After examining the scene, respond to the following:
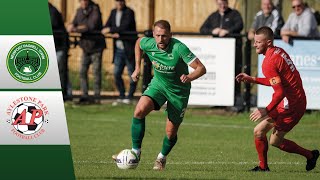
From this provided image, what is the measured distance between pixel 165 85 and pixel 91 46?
33.9ft

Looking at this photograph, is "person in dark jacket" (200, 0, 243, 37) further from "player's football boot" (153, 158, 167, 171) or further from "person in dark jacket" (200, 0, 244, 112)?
"player's football boot" (153, 158, 167, 171)

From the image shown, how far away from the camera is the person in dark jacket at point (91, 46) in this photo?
82.2 ft

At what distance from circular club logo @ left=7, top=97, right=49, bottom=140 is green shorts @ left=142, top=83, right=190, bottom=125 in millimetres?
1722

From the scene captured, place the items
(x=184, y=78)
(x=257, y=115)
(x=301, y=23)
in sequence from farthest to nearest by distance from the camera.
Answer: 1. (x=301, y=23)
2. (x=184, y=78)
3. (x=257, y=115)

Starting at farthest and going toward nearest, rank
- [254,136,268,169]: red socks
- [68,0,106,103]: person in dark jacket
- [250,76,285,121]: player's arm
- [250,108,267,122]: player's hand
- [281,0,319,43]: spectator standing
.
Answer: [68,0,106,103]: person in dark jacket < [281,0,319,43]: spectator standing < [254,136,268,169]: red socks < [250,76,285,121]: player's arm < [250,108,267,122]: player's hand

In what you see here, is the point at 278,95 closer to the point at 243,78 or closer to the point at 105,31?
the point at 243,78

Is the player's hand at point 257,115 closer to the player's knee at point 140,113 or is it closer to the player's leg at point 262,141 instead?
the player's leg at point 262,141

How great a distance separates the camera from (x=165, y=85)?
14992 mm

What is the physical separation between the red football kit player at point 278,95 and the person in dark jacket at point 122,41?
999 cm

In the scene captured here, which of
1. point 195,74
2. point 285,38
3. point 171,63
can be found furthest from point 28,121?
point 285,38

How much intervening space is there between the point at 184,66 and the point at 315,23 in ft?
30.6

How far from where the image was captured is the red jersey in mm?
14367

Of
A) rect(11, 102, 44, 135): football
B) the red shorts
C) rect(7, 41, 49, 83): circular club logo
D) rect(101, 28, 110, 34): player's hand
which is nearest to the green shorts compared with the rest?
the red shorts

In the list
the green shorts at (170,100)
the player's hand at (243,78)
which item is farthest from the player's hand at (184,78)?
the green shorts at (170,100)
